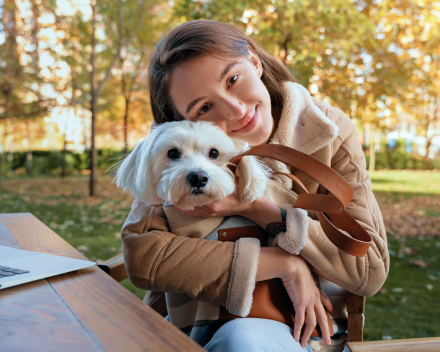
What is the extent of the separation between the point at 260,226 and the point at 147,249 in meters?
0.49

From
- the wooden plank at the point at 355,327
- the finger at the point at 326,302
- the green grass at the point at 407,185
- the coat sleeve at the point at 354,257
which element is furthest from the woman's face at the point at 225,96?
the green grass at the point at 407,185

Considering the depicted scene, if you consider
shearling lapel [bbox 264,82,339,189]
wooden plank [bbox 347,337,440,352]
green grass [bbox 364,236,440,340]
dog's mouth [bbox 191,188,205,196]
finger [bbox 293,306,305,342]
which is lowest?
green grass [bbox 364,236,440,340]

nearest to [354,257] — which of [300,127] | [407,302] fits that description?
[300,127]

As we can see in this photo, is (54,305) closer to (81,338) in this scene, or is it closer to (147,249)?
(81,338)

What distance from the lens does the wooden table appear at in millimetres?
696

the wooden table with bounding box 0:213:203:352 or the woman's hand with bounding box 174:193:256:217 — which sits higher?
the woman's hand with bounding box 174:193:256:217

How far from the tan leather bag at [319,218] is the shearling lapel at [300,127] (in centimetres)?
29

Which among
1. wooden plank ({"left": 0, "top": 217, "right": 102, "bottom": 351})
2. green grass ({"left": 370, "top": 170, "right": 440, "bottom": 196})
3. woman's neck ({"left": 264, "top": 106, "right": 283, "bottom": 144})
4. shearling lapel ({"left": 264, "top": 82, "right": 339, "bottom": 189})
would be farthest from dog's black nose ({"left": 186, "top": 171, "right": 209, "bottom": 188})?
green grass ({"left": 370, "top": 170, "right": 440, "bottom": 196})

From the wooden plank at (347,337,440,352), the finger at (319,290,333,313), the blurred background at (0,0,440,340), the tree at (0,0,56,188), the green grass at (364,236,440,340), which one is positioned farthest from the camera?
the tree at (0,0,56,188)

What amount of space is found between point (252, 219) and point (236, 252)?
0.67 ft

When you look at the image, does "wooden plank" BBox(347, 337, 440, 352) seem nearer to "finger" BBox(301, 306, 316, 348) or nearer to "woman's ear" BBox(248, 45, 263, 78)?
"finger" BBox(301, 306, 316, 348)

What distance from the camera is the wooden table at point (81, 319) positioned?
70 centimetres

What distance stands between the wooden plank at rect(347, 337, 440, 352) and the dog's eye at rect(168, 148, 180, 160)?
36.3 inches

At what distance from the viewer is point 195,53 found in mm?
1530
